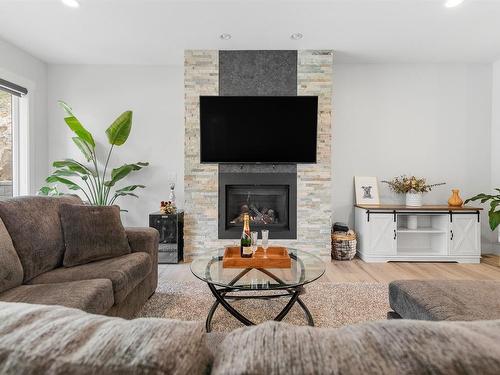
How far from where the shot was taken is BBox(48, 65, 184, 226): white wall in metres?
4.47

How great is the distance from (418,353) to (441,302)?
121 cm

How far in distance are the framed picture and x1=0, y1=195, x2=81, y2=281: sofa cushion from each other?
367 centimetres

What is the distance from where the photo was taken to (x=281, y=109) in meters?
3.92

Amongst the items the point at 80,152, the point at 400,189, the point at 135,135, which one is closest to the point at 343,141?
the point at 400,189

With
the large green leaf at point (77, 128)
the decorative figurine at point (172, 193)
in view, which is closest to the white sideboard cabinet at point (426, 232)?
the decorative figurine at point (172, 193)

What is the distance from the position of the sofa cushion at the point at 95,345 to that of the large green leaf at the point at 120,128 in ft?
12.4

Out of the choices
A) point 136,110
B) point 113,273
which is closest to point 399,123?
point 136,110

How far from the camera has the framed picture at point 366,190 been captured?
171 inches

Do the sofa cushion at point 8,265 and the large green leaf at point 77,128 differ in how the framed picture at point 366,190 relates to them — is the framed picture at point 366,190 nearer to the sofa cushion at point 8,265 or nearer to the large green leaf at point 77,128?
the large green leaf at point 77,128

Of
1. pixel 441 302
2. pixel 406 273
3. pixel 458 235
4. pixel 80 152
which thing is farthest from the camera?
pixel 80 152

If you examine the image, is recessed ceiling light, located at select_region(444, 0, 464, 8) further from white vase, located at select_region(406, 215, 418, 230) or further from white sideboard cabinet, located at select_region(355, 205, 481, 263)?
white vase, located at select_region(406, 215, 418, 230)

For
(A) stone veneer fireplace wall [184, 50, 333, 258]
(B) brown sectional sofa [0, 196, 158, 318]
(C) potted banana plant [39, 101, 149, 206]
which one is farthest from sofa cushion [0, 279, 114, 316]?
(C) potted banana plant [39, 101, 149, 206]

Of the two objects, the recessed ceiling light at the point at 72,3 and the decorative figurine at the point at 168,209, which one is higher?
the recessed ceiling light at the point at 72,3

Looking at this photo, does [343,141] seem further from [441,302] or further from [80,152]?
[80,152]
